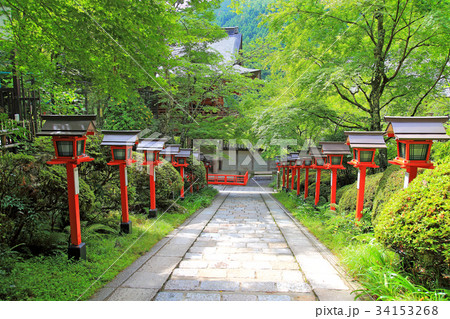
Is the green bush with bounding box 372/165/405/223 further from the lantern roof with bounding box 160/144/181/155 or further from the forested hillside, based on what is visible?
the lantern roof with bounding box 160/144/181/155

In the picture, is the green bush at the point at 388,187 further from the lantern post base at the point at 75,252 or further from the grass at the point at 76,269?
the lantern post base at the point at 75,252

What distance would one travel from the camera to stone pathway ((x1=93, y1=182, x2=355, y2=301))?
3182 mm

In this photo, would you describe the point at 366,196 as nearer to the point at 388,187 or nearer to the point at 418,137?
the point at 388,187

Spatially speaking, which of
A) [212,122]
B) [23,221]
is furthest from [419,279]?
[212,122]

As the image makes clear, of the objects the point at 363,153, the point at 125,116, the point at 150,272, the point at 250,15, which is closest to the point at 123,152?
the point at 150,272

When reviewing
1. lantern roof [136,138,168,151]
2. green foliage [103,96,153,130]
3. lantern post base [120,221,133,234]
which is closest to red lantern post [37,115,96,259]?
lantern post base [120,221,133,234]

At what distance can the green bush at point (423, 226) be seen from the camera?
270 cm

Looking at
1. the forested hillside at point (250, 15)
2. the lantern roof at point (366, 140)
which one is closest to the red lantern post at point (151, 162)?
the forested hillside at point (250, 15)

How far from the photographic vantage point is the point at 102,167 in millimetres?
6254

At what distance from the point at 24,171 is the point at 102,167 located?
2.17m

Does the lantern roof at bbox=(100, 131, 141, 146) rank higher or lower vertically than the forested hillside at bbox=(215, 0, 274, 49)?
lower

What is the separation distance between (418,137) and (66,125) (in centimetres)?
516

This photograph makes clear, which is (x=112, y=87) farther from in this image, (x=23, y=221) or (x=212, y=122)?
(x=212, y=122)

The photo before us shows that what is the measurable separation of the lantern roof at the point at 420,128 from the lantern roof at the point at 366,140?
1.41m
